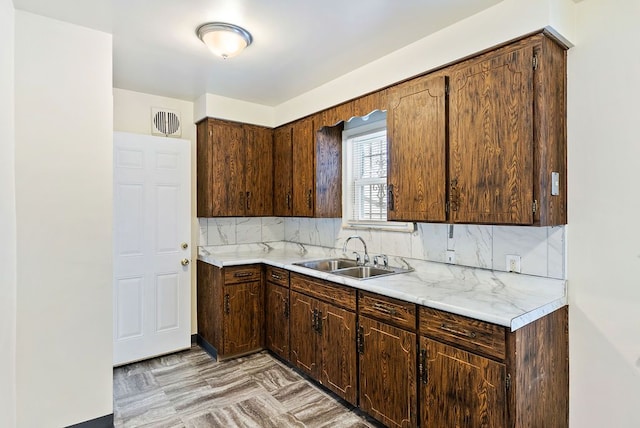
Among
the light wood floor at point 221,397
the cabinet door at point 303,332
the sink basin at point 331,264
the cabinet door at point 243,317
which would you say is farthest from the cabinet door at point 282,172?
the light wood floor at point 221,397

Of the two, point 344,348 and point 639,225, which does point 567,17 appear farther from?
point 344,348

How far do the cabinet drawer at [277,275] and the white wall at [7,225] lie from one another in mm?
1853

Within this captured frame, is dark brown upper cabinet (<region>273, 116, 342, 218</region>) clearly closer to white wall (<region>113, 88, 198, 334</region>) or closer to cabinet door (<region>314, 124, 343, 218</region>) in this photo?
cabinet door (<region>314, 124, 343, 218</region>)

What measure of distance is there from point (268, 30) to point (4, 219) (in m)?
1.82

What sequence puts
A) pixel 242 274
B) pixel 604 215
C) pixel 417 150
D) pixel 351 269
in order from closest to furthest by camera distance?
1. pixel 604 215
2. pixel 417 150
3. pixel 351 269
4. pixel 242 274

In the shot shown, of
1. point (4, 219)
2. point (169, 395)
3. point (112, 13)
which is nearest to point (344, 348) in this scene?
point (169, 395)

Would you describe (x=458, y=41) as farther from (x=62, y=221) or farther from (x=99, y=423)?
(x=99, y=423)

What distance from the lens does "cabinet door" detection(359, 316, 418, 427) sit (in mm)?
2055

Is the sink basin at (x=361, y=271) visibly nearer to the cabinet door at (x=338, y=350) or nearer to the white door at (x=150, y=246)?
the cabinet door at (x=338, y=350)

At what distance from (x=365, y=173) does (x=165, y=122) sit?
83.1 inches

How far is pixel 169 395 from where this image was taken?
2750mm

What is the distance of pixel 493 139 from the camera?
1.98 metres

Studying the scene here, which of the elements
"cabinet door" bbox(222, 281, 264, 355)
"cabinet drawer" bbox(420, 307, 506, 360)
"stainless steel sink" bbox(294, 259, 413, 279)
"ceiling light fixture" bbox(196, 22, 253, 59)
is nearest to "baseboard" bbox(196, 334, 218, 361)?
"cabinet door" bbox(222, 281, 264, 355)

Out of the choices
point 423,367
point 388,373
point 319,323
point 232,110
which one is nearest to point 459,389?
point 423,367
